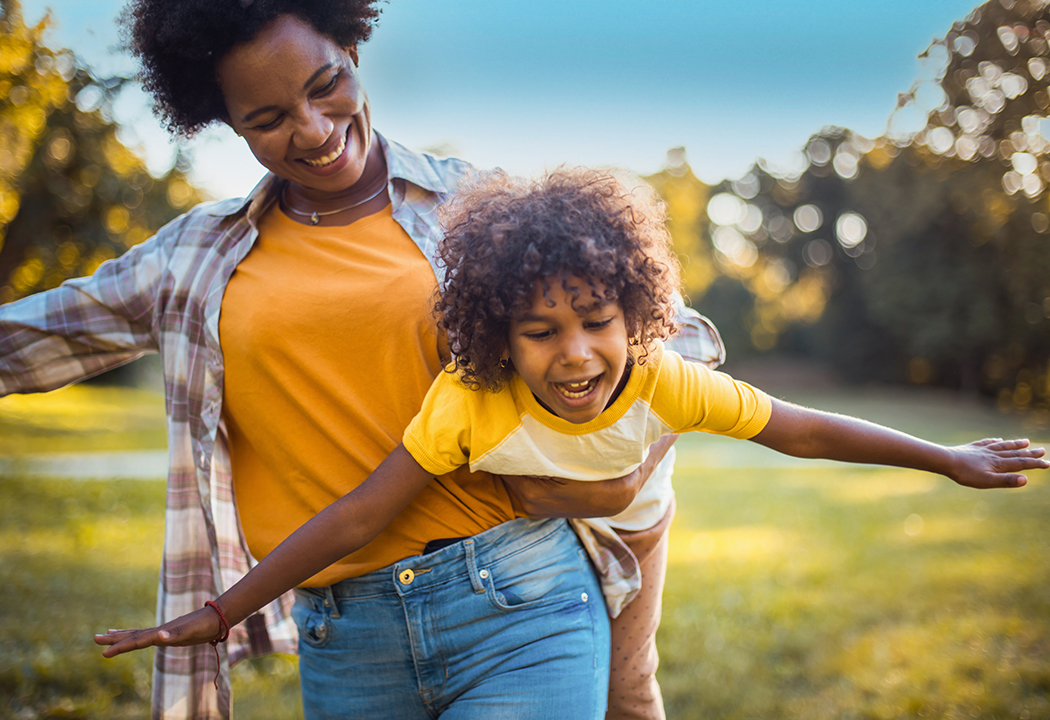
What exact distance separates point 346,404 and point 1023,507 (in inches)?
349

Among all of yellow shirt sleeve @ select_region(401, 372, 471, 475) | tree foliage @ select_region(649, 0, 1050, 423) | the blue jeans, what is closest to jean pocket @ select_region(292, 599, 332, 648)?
the blue jeans

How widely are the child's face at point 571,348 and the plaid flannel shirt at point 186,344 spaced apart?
19.1 inches

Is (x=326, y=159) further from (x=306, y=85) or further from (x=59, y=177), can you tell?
(x=59, y=177)

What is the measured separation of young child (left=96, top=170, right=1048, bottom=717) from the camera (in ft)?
5.23

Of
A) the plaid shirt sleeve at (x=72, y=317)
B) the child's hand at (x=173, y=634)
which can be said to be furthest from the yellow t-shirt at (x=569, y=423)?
the plaid shirt sleeve at (x=72, y=317)

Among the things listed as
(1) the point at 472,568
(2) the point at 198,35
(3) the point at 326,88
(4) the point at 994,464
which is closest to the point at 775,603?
(4) the point at 994,464

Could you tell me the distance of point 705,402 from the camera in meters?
1.72

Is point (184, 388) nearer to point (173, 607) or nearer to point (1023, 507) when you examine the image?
point (173, 607)

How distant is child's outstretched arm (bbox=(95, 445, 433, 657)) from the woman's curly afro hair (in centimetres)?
114

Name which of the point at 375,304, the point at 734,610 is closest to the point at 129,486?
the point at 734,610

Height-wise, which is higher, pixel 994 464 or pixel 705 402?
pixel 705 402

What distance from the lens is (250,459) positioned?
6.70 ft

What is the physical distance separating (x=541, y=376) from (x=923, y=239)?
18.3 m

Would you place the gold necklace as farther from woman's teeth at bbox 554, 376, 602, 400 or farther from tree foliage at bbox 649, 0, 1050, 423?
tree foliage at bbox 649, 0, 1050, 423
